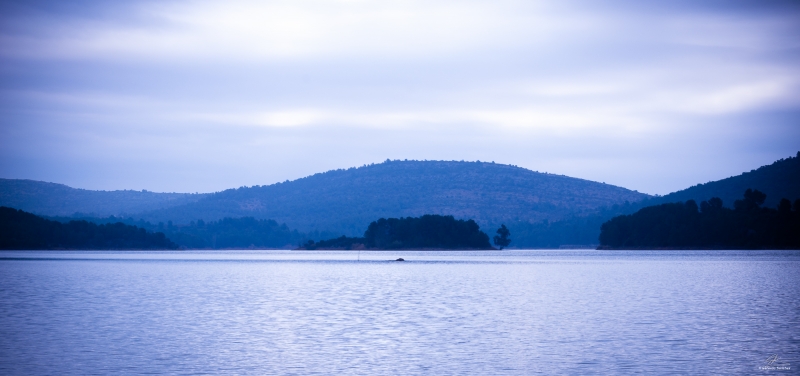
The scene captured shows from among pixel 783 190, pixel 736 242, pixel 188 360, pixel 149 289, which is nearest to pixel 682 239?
pixel 736 242

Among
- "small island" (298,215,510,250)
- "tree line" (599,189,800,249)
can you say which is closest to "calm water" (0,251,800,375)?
"tree line" (599,189,800,249)

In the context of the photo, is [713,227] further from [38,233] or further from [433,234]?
[38,233]

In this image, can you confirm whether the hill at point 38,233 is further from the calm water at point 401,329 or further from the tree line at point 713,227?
the calm water at point 401,329

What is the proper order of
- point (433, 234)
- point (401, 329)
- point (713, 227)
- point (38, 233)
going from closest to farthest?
point (401, 329), point (713, 227), point (38, 233), point (433, 234)

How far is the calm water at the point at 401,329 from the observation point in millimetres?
23844

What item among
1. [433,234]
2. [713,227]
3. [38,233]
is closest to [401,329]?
[713,227]

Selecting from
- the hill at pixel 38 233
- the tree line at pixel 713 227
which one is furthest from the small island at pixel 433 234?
the hill at pixel 38 233

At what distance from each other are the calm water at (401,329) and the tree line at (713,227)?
98373 mm

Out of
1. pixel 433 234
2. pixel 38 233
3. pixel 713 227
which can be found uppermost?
pixel 433 234

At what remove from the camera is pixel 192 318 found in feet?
120

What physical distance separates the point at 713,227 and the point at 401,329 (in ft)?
448

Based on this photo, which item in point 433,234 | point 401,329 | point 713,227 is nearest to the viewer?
point 401,329

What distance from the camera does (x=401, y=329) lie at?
31.7 metres

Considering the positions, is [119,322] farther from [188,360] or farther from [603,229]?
[603,229]
